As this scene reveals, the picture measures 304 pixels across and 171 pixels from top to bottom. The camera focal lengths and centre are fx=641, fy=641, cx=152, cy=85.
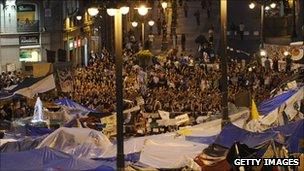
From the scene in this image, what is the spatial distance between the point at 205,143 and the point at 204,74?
14540mm

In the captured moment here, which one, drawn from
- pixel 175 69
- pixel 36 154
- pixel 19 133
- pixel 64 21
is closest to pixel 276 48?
pixel 175 69

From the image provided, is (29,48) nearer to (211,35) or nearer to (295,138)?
(211,35)

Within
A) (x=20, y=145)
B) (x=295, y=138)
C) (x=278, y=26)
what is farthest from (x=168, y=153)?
(x=278, y=26)

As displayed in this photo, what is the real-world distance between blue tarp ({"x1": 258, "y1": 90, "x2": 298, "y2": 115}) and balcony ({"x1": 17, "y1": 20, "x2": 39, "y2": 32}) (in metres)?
43.5

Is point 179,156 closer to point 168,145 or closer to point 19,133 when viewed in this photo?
point 168,145

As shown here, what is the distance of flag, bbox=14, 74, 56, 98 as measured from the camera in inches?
1161

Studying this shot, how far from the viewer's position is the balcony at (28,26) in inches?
2467

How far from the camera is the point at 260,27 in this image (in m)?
47.6

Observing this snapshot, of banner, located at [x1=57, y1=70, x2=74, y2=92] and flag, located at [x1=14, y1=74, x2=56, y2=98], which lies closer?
flag, located at [x1=14, y1=74, x2=56, y2=98]

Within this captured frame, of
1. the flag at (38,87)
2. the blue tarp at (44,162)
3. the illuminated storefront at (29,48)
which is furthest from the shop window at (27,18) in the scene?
the blue tarp at (44,162)

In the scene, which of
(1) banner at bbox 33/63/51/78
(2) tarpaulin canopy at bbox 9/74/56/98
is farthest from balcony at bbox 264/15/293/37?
(2) tarpaulin canopy at bbox 9/74/56/98

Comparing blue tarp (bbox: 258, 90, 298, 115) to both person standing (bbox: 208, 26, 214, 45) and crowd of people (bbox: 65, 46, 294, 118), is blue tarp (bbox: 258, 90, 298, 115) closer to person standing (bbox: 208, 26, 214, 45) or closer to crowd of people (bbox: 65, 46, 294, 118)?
crowd of people (bbox: 65, 46, 294, 118)

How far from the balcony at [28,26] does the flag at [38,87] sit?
3356 centimetres

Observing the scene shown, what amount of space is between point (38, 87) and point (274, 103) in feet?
39.6
